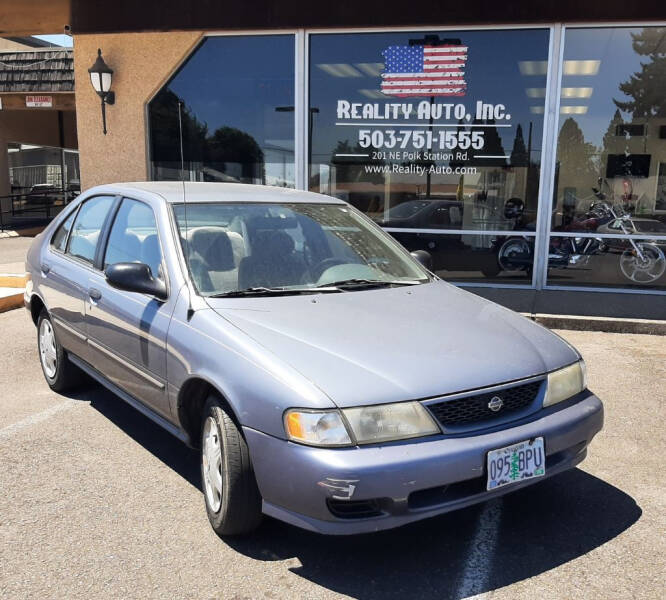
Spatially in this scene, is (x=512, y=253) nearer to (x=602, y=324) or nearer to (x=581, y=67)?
(x=602, y=324)

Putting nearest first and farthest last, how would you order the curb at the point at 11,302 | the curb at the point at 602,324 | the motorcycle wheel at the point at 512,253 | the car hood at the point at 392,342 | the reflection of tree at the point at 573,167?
the car hood at the point at 392,342, the curb at the point at 602,324, the curb at the point at 11,302, the reflection of tree at the point at 573,167, the motorcycle wheel at the point at 512,253

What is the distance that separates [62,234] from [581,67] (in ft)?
22.8

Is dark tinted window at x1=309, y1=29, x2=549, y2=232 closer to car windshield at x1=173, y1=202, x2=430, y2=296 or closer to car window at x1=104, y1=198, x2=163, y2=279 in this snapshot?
car windshield at x1=173, y1=202, x2=430, y2=296

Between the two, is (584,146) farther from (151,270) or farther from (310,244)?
(151,270)

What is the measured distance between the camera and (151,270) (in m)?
3.67

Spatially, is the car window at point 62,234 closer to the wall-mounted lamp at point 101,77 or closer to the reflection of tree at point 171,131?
the reflection of tree at point 171,131

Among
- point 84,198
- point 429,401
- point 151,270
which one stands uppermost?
point 84,198

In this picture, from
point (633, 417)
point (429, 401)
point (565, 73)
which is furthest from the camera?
point (565, 73)

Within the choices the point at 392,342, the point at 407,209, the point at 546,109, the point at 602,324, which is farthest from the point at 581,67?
the point at 392,342

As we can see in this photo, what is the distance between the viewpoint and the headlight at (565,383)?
9.96 feet

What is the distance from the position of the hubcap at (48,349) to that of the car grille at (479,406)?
337cm

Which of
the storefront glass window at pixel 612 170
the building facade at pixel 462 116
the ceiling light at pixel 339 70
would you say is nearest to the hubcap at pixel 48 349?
the building facade at pixel 462 116

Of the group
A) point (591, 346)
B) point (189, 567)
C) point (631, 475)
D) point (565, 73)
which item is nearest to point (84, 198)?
point (189, 567)

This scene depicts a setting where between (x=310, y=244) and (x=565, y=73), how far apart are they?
6284 mm
